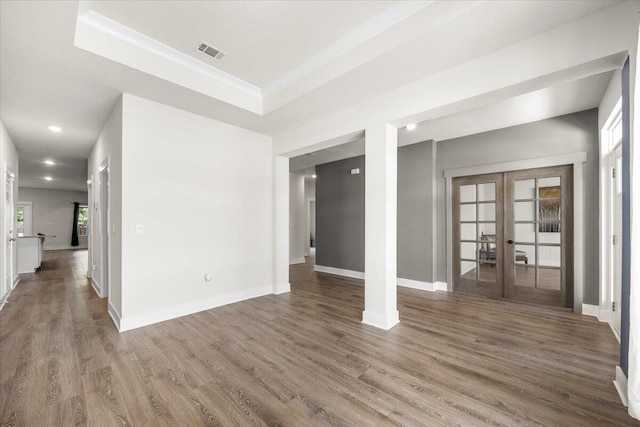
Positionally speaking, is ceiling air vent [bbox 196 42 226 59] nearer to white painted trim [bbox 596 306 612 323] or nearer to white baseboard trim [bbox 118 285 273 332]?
white baseboard trim [bbox 118 285 273 332]

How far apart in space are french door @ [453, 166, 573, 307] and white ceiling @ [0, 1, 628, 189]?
42.5 inches

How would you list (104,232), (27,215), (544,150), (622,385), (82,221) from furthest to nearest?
(82,221), (27,215), (104,232), (544,150), (622,385)

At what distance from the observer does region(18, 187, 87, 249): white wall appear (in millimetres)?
11781

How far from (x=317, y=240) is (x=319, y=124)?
3492 mm

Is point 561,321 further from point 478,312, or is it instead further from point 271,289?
point 271,289

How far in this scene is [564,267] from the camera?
3.88 meters

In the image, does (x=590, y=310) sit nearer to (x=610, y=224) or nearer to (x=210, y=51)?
(x=610, y=224)

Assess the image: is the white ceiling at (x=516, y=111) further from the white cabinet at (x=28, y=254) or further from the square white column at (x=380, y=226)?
the white cabinet at (x=28, y=254)

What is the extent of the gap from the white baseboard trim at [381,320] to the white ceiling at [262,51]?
255cm

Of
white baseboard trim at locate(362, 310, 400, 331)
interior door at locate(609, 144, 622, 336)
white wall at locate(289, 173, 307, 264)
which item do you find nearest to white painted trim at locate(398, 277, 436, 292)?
white baseboard trim at locate(362, 310, 400, 331)

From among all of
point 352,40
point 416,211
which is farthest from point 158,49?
point 416,211

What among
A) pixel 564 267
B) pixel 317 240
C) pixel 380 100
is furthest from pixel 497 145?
pixel 317 240

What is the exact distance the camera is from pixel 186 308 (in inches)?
144

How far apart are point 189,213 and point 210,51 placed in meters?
1.96
